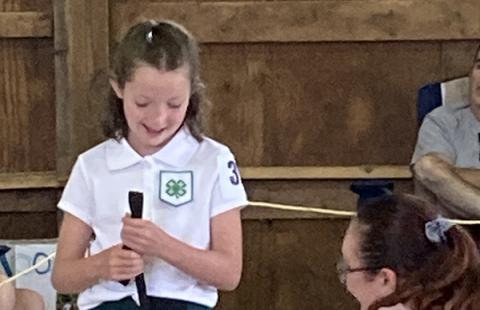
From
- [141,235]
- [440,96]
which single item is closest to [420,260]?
[141,235]

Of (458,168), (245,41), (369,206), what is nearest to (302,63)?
(245,41)

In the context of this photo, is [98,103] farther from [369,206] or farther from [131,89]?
[369,206]

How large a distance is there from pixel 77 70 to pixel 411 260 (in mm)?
1896

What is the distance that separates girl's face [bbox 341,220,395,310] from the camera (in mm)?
1711

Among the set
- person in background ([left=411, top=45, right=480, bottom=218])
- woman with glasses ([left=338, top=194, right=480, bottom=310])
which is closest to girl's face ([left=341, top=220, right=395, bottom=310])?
woman with glasses ([left=338, top=194, right=480, bottom=310])

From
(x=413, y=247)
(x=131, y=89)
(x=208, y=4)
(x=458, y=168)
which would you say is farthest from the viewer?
(x=208, y=4)

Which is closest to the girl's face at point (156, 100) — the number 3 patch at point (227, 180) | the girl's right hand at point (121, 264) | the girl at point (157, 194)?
the girl at point (157, 194)

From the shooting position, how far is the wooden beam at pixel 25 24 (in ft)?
11.0

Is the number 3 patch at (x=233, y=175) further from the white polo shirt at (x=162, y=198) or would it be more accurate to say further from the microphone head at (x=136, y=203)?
the microphone head at (x=136, y=203)

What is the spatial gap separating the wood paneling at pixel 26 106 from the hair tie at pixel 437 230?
1.95m

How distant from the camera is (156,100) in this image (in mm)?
2129

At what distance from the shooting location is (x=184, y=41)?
219cm

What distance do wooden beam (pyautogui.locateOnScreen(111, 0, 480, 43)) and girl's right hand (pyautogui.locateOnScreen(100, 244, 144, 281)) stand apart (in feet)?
4.44

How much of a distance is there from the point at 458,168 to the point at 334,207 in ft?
2.01
